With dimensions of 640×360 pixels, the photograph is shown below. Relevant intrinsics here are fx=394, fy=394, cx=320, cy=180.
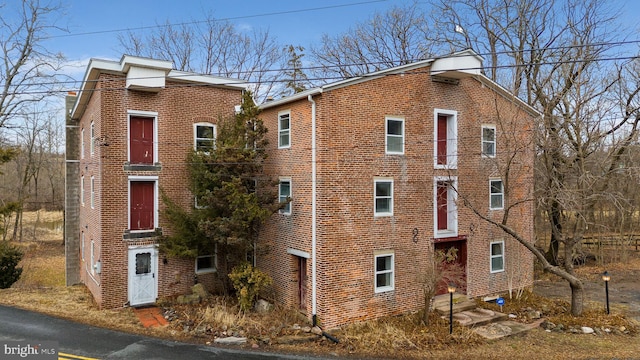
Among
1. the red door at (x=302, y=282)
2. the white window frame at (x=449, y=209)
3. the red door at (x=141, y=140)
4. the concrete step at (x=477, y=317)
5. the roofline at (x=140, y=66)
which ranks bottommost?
the concrete step at (x=477, y=317)

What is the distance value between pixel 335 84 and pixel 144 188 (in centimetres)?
782

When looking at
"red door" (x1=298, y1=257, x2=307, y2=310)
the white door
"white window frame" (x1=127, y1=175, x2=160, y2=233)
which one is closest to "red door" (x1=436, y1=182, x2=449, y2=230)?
"red door" (x1=298, y1=257, x2=307, y2=310)

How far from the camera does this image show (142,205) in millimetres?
14000

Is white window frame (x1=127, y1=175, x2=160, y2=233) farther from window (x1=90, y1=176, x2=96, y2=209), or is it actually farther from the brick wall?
window (x1=90, y1=176, x2=96, y2=209)

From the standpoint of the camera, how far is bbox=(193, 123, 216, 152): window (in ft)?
48.8

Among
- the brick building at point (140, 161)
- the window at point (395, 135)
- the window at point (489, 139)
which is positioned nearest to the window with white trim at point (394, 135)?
the window at point (395, 135)

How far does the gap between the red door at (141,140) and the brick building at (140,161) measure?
0.03m

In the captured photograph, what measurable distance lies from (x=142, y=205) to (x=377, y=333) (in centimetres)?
910

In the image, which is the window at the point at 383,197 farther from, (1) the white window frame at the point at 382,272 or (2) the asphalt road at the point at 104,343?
(2) the asphalt road at the point at 104,343

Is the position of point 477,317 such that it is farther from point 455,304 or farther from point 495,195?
point 495,195

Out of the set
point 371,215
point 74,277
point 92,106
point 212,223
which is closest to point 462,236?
Answer: point 371,215

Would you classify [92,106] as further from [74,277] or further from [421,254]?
[421,254]

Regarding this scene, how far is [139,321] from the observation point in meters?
12.1

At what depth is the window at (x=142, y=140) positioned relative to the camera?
13.8 m
